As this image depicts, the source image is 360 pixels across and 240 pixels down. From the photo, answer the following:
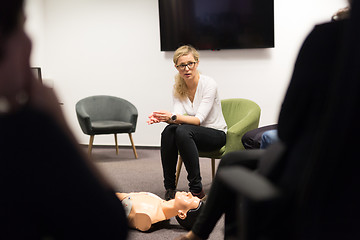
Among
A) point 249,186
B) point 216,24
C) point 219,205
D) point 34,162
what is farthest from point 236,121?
point 34,162

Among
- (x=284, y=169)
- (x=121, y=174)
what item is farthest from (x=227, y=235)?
(x=121, y=174)

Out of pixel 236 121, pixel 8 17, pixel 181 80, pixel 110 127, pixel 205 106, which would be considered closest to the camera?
pixel 8 17

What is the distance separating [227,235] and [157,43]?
4.50 metres

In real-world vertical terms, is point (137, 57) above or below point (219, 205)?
above

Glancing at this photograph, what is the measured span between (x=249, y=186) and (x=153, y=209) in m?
1.75

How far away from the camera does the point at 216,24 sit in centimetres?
530

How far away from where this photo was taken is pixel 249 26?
5148mm

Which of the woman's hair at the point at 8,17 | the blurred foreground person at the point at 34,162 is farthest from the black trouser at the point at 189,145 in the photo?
A: the woman's hair at the point at 8,17

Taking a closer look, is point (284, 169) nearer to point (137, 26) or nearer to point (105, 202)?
point (105, 202)

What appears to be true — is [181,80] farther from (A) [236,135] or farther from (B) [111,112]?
(B) [111,112]

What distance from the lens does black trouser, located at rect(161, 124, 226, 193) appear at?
3066 millimetres

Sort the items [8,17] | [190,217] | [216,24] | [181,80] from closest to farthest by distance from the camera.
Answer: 1. [8,17]
2. [190,217]
3. [181,80]
4. [216,24]

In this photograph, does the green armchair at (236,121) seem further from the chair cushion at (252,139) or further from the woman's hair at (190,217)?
the woman's hair at (190,217)

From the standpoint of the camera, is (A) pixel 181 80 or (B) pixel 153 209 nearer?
(B) pixel 153 209
